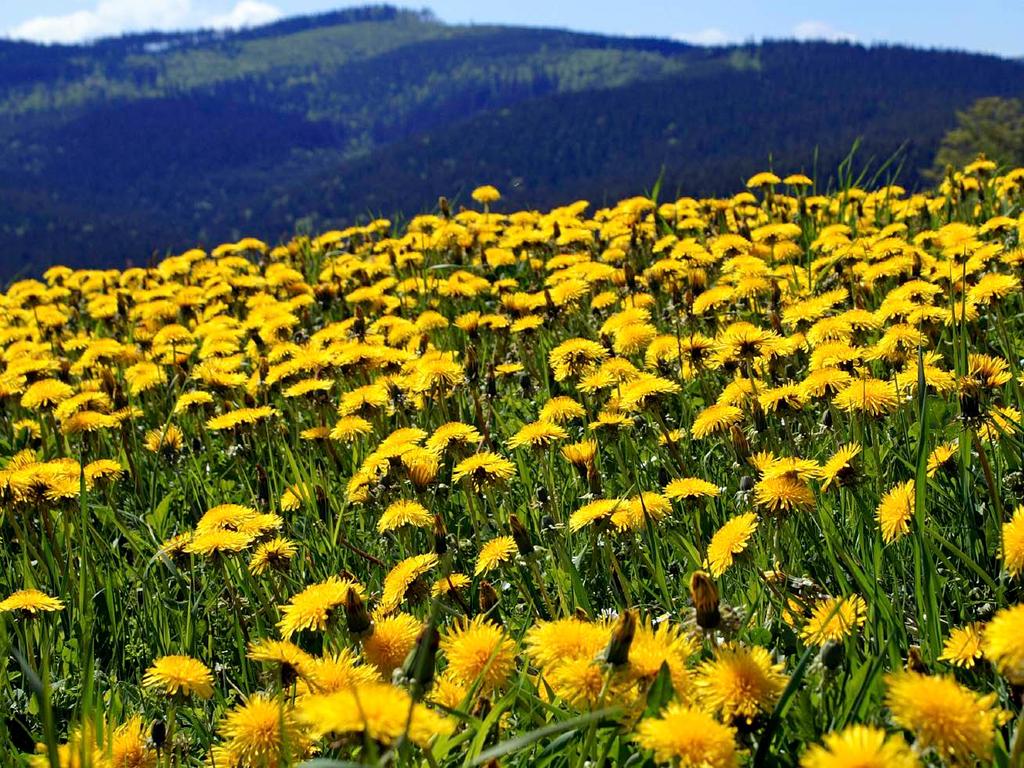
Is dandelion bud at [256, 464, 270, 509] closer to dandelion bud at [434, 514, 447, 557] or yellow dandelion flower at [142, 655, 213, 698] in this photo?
dandelion bud at [434, 514, 447, 557]

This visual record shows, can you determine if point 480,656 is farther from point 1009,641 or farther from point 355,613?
point 1009,641

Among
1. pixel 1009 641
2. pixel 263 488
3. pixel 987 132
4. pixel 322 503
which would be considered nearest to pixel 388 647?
pixel 1009 641

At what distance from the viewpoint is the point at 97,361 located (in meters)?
5.32

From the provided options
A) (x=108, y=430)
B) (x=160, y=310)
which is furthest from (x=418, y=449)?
(x=160, y=310)

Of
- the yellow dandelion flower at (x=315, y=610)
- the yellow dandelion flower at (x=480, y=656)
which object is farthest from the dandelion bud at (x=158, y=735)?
the yellow dandelion flower at (x=480, y=656)

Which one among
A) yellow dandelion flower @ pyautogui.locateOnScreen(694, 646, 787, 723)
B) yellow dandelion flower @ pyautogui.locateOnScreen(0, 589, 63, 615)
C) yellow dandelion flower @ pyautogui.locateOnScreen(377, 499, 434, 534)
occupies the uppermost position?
yellow dandelion flower @ pyautogui.locateOnScreen(694, 646, 787, 723)

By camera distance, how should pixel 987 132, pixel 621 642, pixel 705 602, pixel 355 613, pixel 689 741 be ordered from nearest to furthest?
1. pixel 689 741
2. pixel 621 642
3. pixel 705 602
4. pixel 355 613
5. pixel 987 132

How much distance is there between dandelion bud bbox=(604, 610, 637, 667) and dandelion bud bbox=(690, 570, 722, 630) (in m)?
0.16

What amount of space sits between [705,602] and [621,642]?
203 millimetres

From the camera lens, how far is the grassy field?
1.50 metres

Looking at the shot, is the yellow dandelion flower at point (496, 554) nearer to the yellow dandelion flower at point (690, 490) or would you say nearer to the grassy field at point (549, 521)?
the grassy field at point (549, 521)

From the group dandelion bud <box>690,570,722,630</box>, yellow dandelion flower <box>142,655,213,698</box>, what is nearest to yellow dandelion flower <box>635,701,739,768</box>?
Result: dandelion bud <box>690,570,722,630</box>

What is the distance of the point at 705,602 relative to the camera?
4.91 ft

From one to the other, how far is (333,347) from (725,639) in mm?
2907
